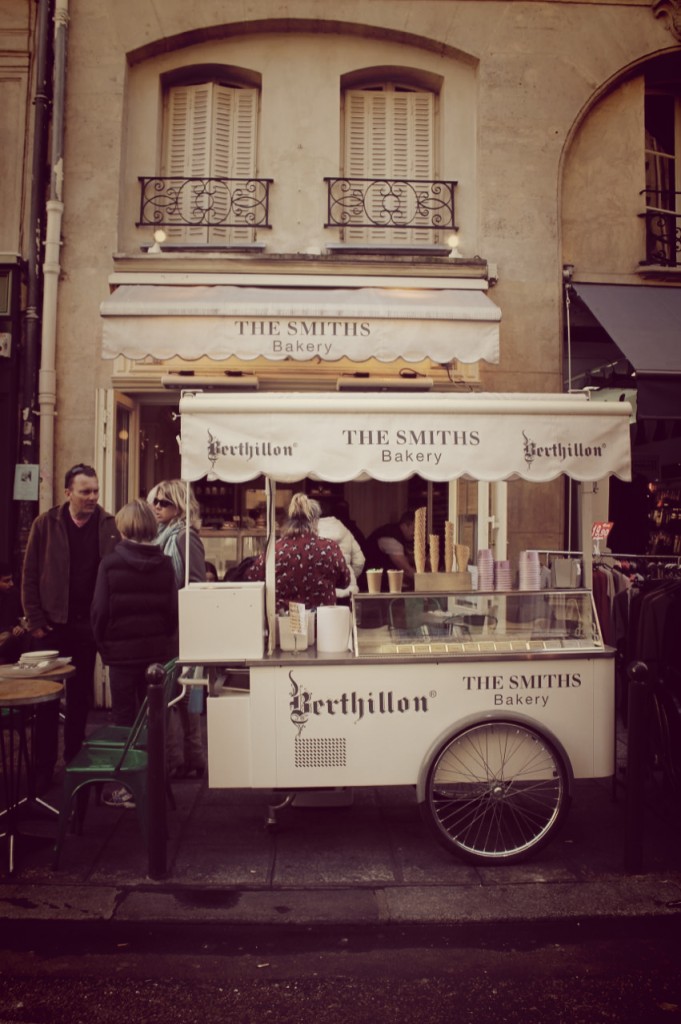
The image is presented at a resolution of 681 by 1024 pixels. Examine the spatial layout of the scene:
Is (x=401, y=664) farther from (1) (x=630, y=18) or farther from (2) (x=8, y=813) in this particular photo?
(1) (x=630, y=18)

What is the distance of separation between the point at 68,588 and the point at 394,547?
11.2 ft

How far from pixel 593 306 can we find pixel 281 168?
362cm

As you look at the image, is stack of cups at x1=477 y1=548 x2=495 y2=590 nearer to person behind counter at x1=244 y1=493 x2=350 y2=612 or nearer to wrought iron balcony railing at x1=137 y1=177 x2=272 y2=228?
person behind counter at x1=244 y1=493 x2=350 y2=612

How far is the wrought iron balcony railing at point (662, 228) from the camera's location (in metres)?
8.59

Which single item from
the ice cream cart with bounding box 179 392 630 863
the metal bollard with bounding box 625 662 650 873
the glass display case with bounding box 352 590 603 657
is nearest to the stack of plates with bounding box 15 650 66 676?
the ice cream cart with bounding box 179 392 630 863

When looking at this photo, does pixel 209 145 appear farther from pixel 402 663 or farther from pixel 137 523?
pixel 402 663

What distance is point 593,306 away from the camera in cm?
789

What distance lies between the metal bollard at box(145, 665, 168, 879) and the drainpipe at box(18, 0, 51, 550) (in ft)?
13.4

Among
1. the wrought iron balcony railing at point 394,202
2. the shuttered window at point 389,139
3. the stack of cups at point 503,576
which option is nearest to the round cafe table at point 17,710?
the stack of cups at point 503,576

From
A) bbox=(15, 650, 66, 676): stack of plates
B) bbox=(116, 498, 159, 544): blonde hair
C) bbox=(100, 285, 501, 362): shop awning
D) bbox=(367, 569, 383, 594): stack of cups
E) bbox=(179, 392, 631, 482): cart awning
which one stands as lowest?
bbox=(15, 650, 66, 676): stack of plates

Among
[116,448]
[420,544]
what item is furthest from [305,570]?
[116,448]

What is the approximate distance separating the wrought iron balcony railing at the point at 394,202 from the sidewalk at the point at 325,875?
6.06m

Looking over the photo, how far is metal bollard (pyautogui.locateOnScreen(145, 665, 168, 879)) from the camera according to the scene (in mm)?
4180

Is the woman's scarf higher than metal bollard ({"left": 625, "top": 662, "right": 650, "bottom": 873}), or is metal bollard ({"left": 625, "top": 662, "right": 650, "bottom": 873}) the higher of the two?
the woman's scarf
